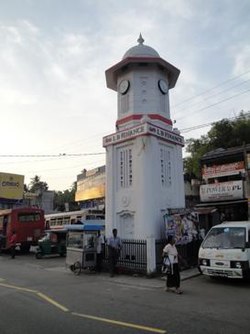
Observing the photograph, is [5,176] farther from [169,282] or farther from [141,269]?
[169,282]

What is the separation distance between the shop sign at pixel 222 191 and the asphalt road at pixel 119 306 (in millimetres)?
14893

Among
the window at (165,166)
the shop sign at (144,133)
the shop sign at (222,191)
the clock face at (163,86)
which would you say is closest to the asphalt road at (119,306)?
the window at (165,166)

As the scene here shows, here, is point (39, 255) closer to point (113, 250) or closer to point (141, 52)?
point (113, 250)

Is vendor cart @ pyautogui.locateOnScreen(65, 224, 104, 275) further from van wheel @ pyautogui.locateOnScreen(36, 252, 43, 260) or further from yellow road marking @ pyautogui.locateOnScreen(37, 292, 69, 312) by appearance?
van wheel @ pyautogui.locateOnScreen(36, 252, 43, 260)

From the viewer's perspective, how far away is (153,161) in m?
16.6

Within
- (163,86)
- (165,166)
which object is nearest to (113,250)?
(165,166)

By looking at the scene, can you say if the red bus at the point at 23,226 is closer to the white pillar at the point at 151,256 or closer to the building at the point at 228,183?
the building at the point at 228,183

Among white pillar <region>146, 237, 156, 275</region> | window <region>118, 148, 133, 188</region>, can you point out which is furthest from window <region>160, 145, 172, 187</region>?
white pillar <region>146, 237, 156, 275</region>

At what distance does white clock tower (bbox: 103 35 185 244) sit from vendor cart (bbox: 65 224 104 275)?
5.75 feet

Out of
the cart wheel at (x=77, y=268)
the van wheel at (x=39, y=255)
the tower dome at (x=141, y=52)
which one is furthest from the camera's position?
the van wheel at (x=39, y=255)

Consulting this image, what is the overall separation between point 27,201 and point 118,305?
55.0 metres

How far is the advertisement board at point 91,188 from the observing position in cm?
4715

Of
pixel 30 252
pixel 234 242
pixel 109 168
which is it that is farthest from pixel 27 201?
pixel 234 242

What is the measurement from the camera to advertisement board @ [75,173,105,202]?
47150 mm
